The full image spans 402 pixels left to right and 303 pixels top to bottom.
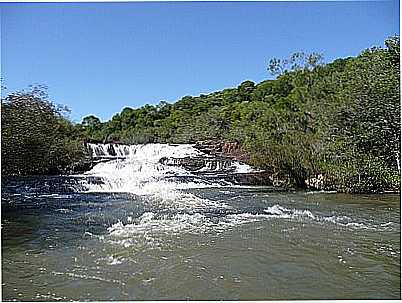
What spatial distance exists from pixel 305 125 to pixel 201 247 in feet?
11.7

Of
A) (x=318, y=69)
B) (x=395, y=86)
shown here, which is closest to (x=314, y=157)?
(x=318, y=69)

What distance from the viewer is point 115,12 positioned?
9.63 feet

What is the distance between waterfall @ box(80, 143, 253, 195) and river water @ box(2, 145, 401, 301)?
101 cm

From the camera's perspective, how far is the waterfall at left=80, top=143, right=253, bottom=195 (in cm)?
685

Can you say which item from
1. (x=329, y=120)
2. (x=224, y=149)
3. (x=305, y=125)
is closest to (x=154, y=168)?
(x=224, y=149)

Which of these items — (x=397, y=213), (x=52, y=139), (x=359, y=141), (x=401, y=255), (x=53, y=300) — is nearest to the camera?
(x=53, y=300)

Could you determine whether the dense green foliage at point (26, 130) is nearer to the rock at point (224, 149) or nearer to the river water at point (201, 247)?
the river water at point (201, 247)

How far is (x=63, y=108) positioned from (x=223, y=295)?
390 cm

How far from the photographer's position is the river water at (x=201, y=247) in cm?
256

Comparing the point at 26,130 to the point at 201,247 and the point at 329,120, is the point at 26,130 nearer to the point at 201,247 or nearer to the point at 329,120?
the point at 201,247

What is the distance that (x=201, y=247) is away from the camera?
10.9 ft

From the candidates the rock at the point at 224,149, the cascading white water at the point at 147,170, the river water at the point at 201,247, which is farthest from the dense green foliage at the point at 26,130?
the rock at the point at 224,149

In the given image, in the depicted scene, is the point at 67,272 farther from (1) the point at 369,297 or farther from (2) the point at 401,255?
(2) the point at 401,255

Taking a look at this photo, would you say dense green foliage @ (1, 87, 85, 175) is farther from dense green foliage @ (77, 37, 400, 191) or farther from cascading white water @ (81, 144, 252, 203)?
dense green foliage @ (77, 37, 400, 191)
